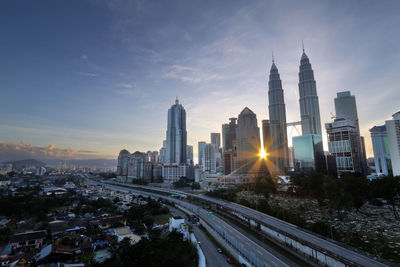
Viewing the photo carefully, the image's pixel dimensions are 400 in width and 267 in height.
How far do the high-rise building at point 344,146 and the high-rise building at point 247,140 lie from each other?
188 feet

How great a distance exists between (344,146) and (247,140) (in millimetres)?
67099

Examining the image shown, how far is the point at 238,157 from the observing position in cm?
15150

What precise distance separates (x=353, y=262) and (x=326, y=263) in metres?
3.66

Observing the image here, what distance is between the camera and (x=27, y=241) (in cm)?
3528

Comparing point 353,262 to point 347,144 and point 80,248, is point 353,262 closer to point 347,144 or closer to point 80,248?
point 80,248

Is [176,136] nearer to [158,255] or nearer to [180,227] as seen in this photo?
[180,227]

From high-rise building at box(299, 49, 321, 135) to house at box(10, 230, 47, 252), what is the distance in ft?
654

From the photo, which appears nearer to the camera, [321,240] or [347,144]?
[321,240]

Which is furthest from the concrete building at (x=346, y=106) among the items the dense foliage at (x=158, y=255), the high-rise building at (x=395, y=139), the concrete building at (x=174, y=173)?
the dense foliage at (x=158, y=255)

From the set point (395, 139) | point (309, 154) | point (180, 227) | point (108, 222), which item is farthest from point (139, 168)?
point (395, 139)

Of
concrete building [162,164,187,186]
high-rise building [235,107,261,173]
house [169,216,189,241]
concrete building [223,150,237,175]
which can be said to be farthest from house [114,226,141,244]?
concrete building [223,150,237,175]

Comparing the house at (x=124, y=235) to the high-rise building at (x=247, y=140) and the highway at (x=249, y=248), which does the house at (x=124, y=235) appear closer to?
the highway at (x=249, y=248)

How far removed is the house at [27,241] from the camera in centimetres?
3422

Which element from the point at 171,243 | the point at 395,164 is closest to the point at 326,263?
the point at 171,243
